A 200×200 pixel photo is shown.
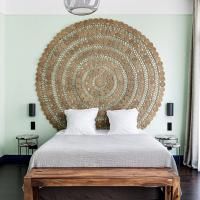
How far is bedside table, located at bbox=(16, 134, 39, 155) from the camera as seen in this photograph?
5.39 m

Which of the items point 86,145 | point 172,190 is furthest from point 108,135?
point 172,190

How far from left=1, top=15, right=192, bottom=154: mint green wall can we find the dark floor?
0.63 meters

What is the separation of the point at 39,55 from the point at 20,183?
2234mm

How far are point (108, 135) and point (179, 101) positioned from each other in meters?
1.48

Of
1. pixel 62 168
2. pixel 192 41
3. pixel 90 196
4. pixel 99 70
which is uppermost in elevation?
pixel 192 41

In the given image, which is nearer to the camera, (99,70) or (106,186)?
(106,186)

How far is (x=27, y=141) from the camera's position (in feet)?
18.5

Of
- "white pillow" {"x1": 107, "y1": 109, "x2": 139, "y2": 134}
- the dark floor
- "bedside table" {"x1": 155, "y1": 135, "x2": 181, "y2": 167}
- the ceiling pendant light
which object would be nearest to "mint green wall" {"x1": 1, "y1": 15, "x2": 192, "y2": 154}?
"bedside table" {"x1": 155, "y1": 135, "x2": 181, "y2": 167}

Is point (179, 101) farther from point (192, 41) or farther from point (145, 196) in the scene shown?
point (145, 196)

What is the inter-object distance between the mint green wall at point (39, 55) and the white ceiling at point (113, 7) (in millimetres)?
85

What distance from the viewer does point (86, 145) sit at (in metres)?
4.20

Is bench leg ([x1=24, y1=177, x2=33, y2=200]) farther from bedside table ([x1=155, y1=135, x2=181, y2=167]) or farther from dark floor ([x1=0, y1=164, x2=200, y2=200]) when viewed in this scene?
bedside table ([x1=155, y1=135, x2=181, y2=167])

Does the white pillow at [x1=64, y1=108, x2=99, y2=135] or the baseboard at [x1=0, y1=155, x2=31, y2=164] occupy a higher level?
the white pillow at [x1=64, y1=108, x2=99, y2=135]

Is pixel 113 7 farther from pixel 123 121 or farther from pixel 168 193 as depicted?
pixel 168 193
